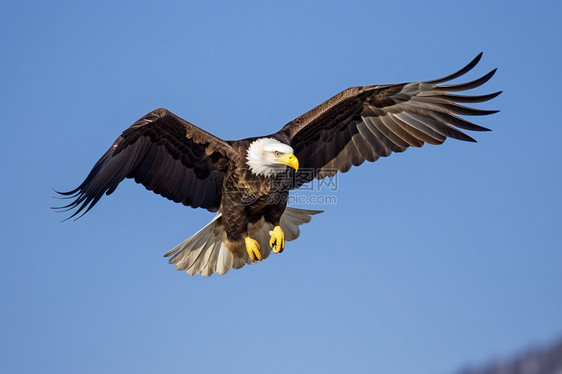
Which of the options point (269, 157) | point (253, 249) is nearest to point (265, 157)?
point (269, 157)

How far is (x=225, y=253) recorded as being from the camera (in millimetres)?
7621

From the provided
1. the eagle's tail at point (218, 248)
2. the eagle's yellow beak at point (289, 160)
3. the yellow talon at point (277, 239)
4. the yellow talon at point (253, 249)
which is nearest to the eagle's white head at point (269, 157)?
the eagle's yellow beak at point (289, 160)

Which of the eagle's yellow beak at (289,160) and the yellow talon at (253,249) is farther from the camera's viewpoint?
the yellow talon at (253,249)

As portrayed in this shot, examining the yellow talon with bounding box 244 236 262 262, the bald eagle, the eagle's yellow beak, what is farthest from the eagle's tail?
the eagle's yellow beak

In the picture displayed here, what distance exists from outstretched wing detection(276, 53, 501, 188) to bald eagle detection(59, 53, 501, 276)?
10 millimetres

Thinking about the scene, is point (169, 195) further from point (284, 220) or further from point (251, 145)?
point (284, 220)

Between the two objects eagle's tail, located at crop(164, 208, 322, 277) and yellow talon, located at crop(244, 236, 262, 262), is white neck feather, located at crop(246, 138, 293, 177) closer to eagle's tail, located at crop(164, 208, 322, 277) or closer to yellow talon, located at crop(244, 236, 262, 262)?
yellow talon, located at crop(244, 236, 262, 262)

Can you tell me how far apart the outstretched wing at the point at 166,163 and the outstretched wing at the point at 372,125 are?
80 cm

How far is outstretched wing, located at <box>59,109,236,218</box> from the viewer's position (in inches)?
241

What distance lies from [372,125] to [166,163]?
7.19 ft

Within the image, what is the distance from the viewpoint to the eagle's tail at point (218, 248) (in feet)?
24.5

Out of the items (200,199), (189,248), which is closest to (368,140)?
(200,199)

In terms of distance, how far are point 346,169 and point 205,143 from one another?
1600mm

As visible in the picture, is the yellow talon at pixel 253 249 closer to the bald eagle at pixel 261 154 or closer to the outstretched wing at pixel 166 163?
the bald eagle at pixel 261 154
